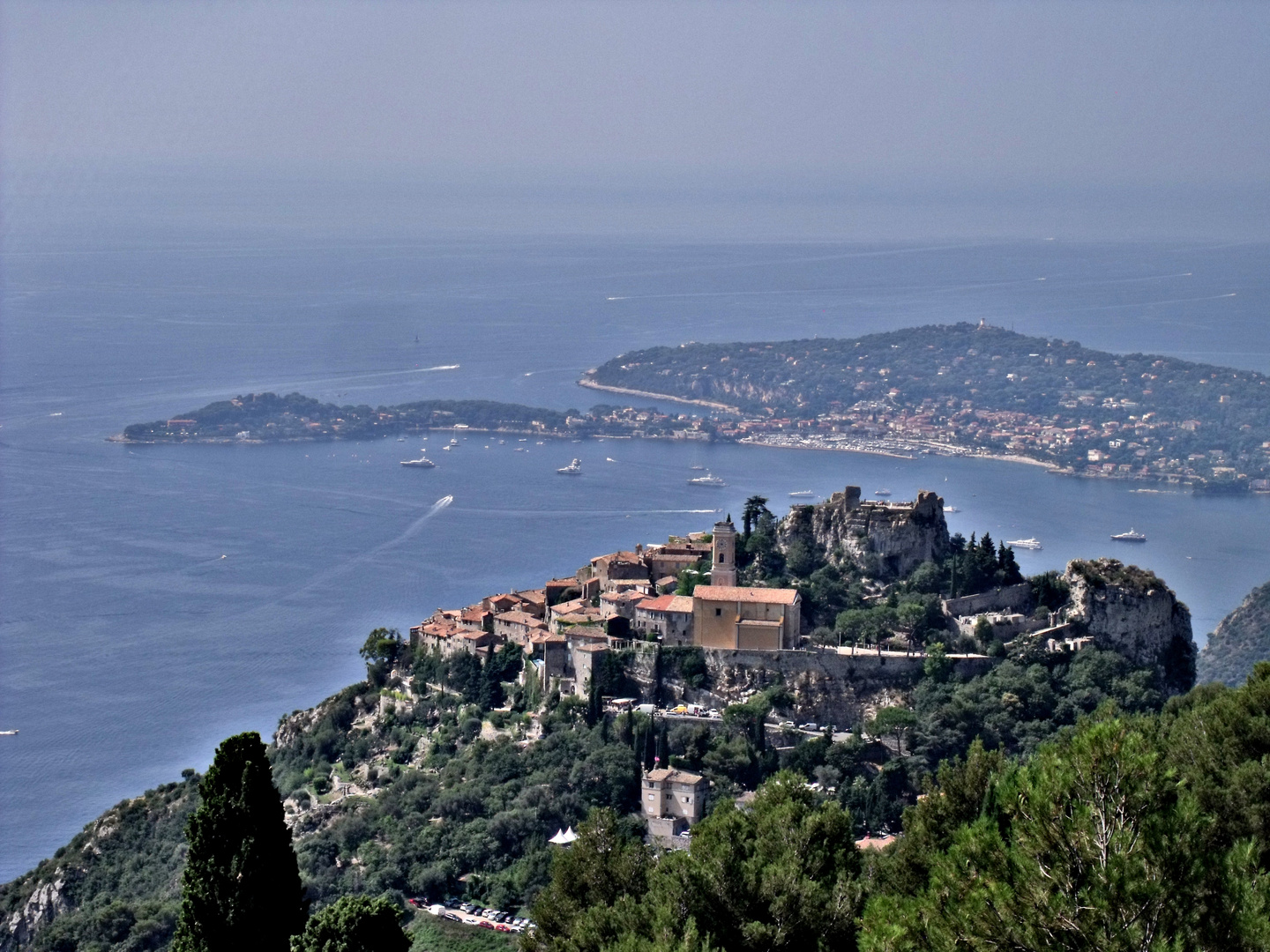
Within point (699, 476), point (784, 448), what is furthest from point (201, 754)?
point (784, 448)

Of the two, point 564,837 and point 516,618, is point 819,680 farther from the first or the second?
point 516,618

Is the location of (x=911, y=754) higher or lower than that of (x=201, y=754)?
higher

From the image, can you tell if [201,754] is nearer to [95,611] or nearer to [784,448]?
[95,611]

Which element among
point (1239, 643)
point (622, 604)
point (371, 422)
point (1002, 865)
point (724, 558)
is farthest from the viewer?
point (371, 422)

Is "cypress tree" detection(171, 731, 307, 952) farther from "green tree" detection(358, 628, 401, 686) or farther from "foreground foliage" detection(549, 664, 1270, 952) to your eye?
"green tree" detection(358, 628, 401, 686)

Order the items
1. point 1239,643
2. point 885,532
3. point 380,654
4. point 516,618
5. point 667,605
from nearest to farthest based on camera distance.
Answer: point 667,605 → point 885,532 → point 516,618 → point 380,654 → point 1239,643

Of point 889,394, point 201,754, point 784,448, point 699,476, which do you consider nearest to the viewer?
point 201,754

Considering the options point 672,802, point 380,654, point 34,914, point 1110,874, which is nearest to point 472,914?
point 672,802
